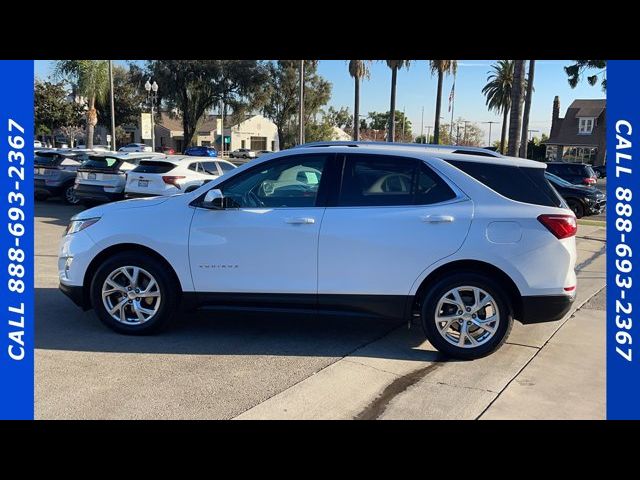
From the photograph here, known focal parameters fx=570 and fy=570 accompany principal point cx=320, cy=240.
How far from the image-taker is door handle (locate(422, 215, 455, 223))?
487cm

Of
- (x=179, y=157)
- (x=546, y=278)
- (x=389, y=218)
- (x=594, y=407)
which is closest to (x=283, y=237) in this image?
(x=389, y=218)

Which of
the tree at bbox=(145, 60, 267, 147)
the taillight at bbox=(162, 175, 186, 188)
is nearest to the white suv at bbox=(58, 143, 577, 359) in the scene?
the taillight at bbox=(162, 175, 186, 188)

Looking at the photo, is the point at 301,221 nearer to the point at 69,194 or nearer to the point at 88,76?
the point at 69,194

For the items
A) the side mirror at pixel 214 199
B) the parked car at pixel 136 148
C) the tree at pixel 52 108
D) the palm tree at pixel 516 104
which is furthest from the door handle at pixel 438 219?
the tree at pixel 52 108

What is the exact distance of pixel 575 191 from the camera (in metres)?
17.0

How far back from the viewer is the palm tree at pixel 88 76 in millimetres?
30469

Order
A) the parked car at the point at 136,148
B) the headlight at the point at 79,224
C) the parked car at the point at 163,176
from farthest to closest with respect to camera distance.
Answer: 1. the parked car at the point at 136,148
2. the parked car at the point at 163,176
3. the headlight at the point at 79,224

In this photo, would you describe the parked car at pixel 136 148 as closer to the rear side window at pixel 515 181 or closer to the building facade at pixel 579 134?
the rear side window at pixel 515 181

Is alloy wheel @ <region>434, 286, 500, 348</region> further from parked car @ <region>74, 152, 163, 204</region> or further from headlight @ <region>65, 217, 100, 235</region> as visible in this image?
parked car @ <region>74, 152, 163, 204</region>

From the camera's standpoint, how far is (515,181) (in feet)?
16.3

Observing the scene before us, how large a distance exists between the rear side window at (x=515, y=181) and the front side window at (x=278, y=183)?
127 centimetres

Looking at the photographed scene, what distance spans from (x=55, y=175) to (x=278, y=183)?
1295cm

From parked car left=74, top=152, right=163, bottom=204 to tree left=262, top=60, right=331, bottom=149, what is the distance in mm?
48077

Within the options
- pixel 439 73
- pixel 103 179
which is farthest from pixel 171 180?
pixel 439 73
